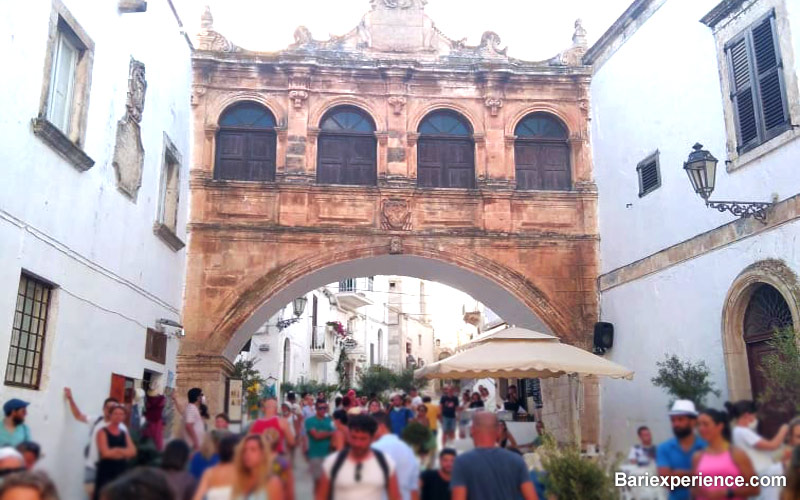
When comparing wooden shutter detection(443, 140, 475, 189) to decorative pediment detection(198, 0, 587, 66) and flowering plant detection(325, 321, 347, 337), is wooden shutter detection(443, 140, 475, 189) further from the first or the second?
flowering plant detection(325, 321, 347, 337)

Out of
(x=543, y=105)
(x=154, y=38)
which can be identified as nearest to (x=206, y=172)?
(x=154, y=38)

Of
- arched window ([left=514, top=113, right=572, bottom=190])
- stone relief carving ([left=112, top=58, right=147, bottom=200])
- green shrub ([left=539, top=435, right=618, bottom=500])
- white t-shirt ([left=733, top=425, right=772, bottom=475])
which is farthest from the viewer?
arched window ([left=514, top=113, right=572, bottom=190])

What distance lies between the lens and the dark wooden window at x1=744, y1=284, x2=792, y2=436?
9.98 meters

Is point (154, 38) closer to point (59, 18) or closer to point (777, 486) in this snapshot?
point (59, 18)

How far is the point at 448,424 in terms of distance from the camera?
230 inches

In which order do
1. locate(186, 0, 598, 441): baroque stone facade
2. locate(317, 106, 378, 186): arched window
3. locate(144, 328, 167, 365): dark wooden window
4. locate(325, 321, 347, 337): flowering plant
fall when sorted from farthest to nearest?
1. locate(325, 321, 347, 337): flowering plant
2. locate(317, 106, 378, 186): arched window
3. locate(186, 0, 598, 441): baroque stone facade
4. locate(144, 328, 167, 365): dark wooden window

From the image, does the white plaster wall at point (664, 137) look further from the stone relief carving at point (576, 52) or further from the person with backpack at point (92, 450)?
the person with backpack at point (92, 450)

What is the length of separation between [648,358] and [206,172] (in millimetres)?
8979

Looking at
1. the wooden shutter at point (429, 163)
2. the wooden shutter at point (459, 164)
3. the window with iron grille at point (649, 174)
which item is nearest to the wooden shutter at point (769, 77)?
the window with iron grille at point (649, 174)

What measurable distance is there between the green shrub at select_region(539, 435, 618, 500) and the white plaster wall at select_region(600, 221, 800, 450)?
3.14 meters

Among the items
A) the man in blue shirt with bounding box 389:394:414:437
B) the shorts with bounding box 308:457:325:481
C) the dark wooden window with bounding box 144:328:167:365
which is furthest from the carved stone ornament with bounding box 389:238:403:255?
the shorts with bounding box 308:457:325:481

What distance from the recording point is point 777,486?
168 inches

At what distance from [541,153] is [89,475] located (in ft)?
39.5

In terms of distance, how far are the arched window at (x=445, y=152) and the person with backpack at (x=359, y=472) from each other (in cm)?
1106
